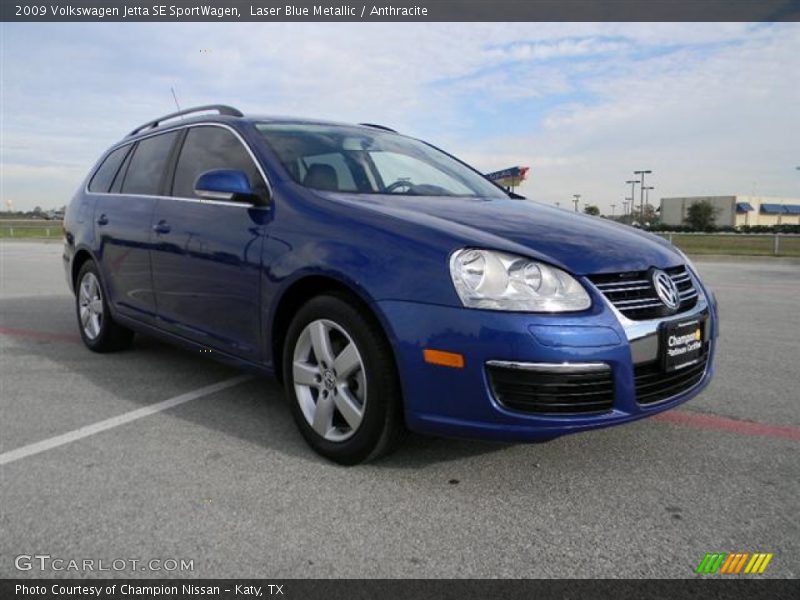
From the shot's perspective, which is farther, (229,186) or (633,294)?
(229,186)

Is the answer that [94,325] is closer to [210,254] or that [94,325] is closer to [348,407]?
A: [210,254]

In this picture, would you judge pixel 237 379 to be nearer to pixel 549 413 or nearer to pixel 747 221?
pixel 549 413

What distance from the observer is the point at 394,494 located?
2.62 m

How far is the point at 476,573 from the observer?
2.06 metres

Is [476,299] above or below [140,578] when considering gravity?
above

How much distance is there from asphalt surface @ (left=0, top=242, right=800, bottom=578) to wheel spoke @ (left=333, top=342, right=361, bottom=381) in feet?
1.39

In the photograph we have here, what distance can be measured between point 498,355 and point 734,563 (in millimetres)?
1008

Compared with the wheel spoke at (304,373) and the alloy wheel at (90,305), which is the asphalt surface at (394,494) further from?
the alloy wheel at (90,305)

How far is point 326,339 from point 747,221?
103526 mm

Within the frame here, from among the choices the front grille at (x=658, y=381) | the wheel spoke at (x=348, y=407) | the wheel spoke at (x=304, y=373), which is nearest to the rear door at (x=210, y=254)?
the wheel spoke at (x=304, y=373)

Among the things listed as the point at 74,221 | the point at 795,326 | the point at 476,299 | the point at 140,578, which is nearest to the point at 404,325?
the point at 476,299
